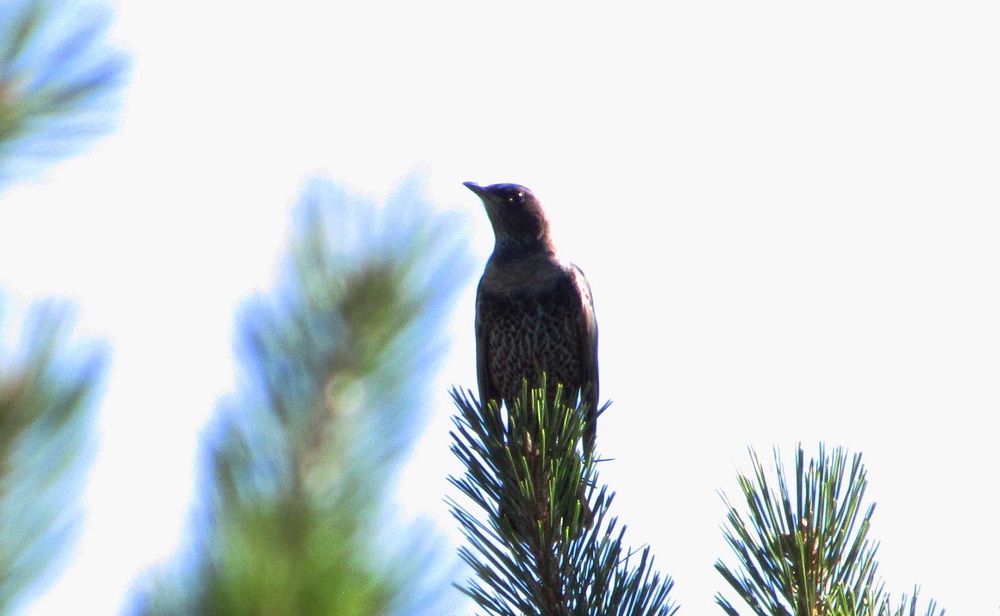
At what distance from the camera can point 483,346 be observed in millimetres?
6418

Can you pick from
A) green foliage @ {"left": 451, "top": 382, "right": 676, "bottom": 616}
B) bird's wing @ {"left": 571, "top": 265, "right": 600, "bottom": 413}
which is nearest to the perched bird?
bird's wing @ {"left": 571, "top": 265, "right": 600, "bottom": 413}

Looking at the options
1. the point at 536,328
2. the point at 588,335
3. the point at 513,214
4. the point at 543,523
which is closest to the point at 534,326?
the point at 536,328

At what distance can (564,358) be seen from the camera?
6246mm

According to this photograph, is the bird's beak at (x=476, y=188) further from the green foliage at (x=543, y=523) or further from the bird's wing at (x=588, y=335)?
the green foliage at (x=543, y=523)

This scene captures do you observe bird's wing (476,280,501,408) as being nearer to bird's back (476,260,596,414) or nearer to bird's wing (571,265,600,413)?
bird's back (476,260,596,414)

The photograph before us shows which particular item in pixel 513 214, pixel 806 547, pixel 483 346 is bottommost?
pixel 806 547

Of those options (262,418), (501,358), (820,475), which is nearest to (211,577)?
(262,418)

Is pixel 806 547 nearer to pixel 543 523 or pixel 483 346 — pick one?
pixel 543 523

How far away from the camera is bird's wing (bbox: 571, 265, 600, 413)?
20.7 feet

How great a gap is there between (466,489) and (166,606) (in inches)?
47.4

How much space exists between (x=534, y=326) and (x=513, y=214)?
110 centimetres

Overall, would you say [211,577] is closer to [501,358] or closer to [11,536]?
[11,536]

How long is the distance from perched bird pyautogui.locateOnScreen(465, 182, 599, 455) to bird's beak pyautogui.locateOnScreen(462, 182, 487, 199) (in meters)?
0.60

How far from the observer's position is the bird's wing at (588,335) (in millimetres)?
6301
